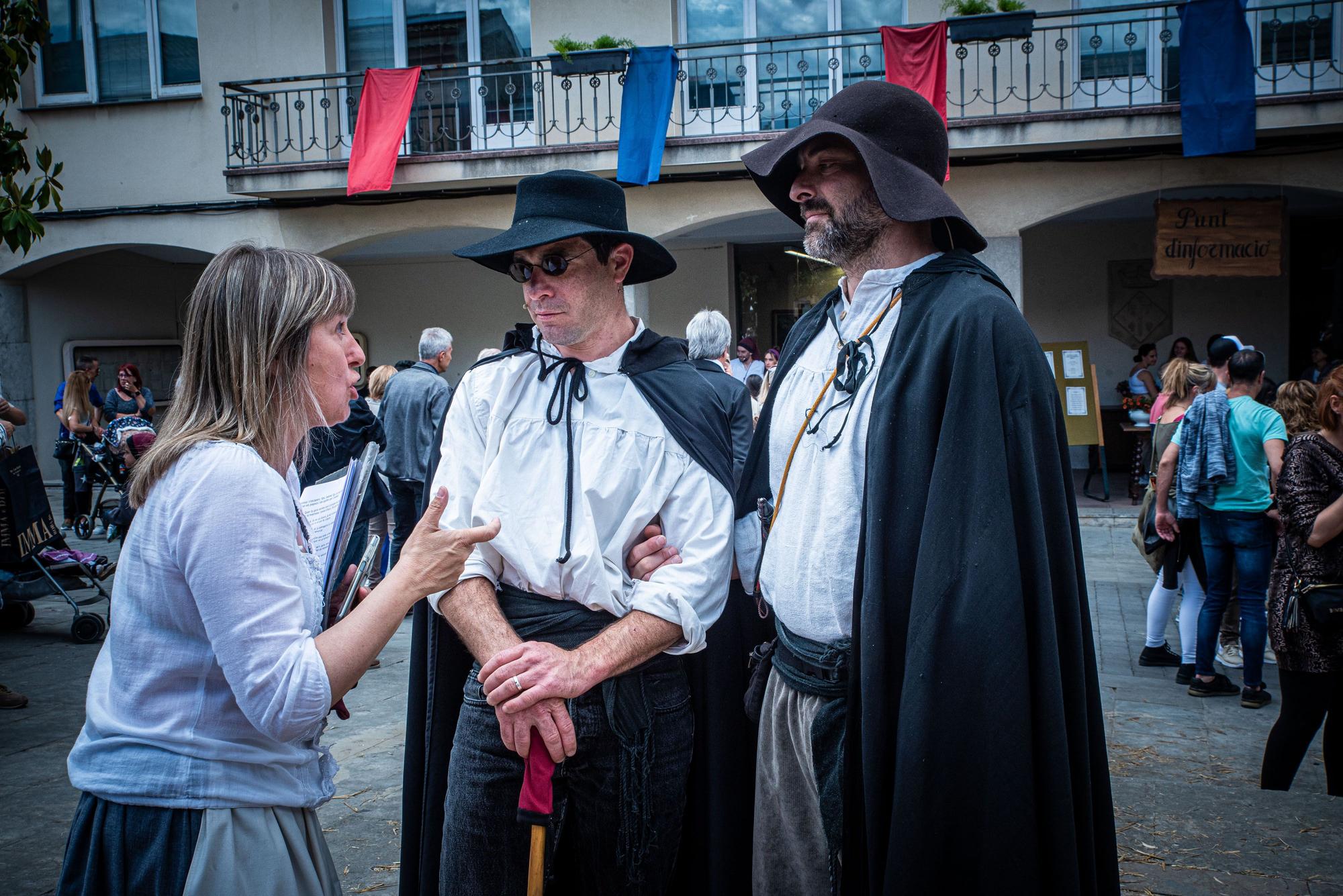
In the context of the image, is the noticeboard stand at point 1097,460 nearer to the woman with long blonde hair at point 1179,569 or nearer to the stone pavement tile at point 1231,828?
the woman with long blonde hair at point 1179,569

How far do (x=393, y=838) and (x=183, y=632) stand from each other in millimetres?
2625

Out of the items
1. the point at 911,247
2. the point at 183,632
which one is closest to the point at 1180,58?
the point at 911,247

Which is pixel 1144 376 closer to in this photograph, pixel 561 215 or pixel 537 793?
pixel 561 215

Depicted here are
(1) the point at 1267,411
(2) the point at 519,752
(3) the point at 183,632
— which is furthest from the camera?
(1) the point at 1267,411

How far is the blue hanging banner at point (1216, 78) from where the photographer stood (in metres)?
9.49

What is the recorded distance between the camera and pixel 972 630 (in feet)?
5.64

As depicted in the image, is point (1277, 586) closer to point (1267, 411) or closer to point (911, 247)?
point (1267, 411)

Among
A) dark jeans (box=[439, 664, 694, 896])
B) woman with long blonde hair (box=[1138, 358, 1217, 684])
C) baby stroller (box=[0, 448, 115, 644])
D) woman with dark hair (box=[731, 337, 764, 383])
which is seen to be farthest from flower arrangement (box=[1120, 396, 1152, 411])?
dark jeans (box=[439, 664, 694, 896])

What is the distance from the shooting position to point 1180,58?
9.71 metres

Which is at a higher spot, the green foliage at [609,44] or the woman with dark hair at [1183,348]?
the green foliage at [609,44]

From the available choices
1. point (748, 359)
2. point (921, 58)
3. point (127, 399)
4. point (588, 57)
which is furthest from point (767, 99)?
point (127, 399)

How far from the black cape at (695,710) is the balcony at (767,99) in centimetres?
890

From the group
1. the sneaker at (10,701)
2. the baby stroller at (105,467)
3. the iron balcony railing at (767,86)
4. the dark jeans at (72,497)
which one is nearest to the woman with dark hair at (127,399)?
the baby stroller at (105,467)

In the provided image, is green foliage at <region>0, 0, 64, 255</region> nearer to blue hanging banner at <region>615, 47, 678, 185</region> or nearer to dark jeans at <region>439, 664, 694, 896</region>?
dark jeans at <region>439, 664, 694, 896</region>
